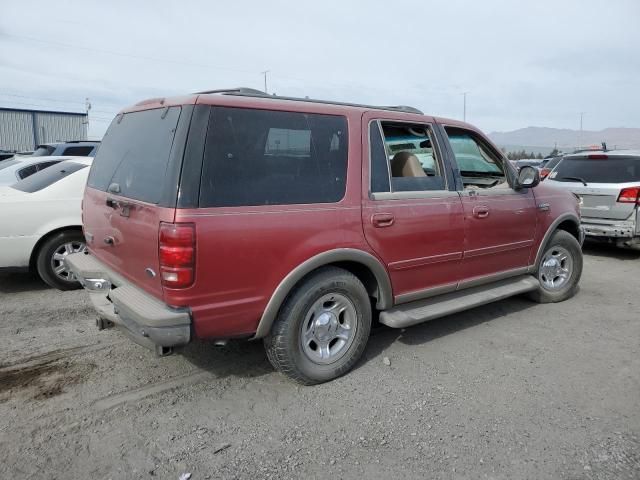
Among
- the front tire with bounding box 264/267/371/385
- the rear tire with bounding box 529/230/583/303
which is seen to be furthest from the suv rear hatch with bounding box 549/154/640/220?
the front tire with bounding box 264/267/371/385

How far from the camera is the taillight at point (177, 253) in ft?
9.12

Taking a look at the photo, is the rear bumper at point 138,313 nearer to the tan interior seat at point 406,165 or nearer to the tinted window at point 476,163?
the tan interior seat at point 406,165

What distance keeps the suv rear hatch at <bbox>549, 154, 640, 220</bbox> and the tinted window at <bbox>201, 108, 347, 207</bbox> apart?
5878mm

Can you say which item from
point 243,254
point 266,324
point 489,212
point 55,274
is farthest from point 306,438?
point 55,274

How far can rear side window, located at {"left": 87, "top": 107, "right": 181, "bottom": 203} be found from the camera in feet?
10.0

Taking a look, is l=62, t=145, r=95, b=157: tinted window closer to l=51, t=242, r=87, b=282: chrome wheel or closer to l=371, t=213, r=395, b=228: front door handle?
l=51, t=242, r=87, b=282: chrome wheel

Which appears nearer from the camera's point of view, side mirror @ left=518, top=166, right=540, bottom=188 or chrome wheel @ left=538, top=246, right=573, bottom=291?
side mirror @ left=518, top=166, right=540, bottom=188

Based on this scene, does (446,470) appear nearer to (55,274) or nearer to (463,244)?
(463,244)

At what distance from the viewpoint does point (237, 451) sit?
282 cm

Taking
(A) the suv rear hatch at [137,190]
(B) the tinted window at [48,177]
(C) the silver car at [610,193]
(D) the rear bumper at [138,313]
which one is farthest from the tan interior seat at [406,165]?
(C) the silver car at [610,193]

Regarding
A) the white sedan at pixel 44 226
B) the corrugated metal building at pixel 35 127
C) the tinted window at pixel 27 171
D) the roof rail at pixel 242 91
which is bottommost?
the white sedan at pixel 44 226

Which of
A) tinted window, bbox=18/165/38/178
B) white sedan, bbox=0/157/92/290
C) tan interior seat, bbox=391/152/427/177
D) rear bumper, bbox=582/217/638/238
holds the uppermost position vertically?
tinted window, bbox=18/165/38/178

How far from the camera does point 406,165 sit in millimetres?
4113

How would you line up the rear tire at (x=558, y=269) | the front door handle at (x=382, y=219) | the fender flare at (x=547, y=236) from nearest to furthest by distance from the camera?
the front door handle at (x=382, y=219) → the fender flare at (x=547, y=236) → the rear tire at (x=558, y=269)
